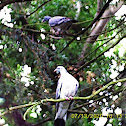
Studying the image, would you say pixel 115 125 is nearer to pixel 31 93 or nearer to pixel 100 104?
pixel 100 104

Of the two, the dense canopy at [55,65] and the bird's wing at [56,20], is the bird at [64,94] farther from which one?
the bird's wing at [56,20]

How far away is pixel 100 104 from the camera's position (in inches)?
59.8

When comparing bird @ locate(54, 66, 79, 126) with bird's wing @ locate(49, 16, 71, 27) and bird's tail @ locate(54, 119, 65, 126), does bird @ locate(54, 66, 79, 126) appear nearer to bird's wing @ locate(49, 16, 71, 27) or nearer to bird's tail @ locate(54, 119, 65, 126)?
bird's tail @ locate(54, 119, 65, 126)

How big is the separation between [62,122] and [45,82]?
0.24m

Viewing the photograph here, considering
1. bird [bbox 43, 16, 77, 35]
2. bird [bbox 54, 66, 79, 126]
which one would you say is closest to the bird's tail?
bird [bbox 54, 66, 79, 126]

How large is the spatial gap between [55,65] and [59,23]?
0.42m

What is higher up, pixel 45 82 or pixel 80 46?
pixel 80 46

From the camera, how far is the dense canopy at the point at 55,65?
1.20m

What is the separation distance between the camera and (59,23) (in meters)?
1.87

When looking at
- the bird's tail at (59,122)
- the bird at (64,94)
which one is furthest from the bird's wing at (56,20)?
the bird's tail at (59,122)

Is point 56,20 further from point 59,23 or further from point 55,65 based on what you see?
point 55,65

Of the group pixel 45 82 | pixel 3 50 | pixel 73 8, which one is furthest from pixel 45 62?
pixel 73 8

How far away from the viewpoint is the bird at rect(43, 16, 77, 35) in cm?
182

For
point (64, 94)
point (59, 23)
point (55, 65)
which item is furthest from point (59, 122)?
point (59, 23)
